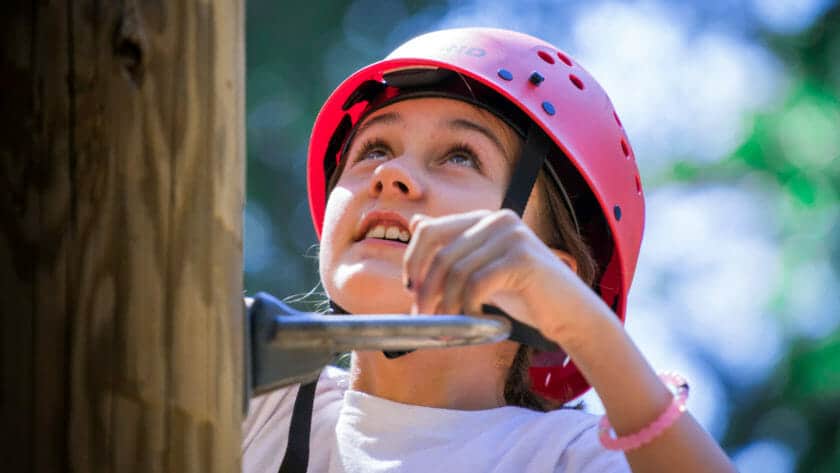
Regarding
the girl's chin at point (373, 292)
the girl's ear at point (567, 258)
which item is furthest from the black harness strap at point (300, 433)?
the girl's ear at point (567, 258)

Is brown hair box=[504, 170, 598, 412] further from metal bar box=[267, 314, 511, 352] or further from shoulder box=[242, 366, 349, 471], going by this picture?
metal bar box=[267, 314, 511, 352]

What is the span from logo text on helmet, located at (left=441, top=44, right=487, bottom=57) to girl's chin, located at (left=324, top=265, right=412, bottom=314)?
2.60ft

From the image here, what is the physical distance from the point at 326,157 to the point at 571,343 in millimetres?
1889

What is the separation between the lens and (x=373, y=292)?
3105mm

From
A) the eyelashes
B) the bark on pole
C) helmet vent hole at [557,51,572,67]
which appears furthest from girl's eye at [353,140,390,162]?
the bark on pole

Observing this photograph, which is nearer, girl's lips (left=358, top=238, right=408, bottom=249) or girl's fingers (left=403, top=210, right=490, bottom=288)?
girl's fingers (left=403, top=210, right=490, bottom=288)

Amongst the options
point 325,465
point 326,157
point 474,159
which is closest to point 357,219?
point 474,159

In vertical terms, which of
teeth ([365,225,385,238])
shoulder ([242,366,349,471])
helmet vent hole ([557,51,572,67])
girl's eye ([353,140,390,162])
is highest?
helmet vent hole ([557,51,572,67])

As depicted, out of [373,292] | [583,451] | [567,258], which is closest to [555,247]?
[567,258]

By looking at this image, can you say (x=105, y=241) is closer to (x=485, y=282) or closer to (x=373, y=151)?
(x=485, y=282)

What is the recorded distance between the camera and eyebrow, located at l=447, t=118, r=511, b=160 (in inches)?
136

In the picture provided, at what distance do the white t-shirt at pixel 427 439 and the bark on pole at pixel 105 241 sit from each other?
117 centimetres

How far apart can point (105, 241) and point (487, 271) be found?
2.00 feet

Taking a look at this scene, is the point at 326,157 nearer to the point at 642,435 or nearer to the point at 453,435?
the point at 453,435
